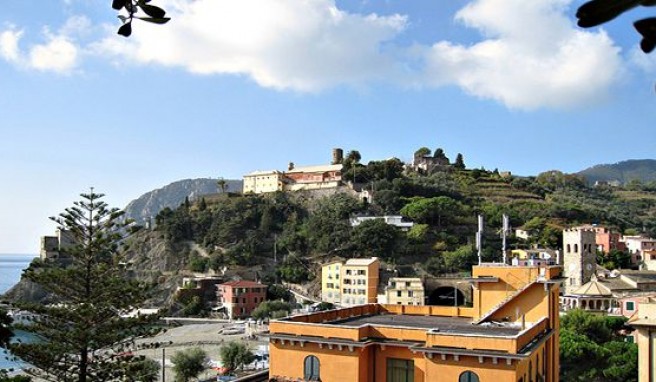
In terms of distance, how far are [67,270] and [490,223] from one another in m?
50.5

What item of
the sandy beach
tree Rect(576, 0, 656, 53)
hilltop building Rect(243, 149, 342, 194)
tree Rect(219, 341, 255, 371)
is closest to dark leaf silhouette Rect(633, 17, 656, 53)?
tree Rect(576, 0, 656, 53)

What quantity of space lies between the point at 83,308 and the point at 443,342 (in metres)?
7.95

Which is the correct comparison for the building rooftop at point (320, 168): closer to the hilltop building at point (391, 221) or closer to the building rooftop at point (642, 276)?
the hilltop building at point (391, 221)

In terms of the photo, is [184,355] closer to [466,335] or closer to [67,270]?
[67,270]

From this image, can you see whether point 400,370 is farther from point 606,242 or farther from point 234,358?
point 606,242

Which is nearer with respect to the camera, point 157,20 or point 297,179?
point 157,20

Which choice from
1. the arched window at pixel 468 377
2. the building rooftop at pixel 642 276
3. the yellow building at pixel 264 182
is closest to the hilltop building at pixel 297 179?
the yellow building at pixel 264 182

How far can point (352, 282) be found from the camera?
4953 centimetres

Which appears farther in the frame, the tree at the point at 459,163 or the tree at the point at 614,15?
the tree at the point at 459,163

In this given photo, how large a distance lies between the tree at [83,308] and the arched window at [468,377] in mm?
7495

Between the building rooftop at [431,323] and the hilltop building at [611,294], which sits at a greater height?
the building rooftop at [431,323]

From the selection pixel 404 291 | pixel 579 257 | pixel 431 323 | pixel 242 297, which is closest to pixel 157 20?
pixel 431 323

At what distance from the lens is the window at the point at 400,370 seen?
36.1ft

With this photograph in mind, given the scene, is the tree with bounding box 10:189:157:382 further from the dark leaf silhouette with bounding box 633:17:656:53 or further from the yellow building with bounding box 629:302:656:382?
the dark leaf silhouette with bounding box 633:17:656:53
